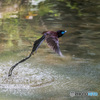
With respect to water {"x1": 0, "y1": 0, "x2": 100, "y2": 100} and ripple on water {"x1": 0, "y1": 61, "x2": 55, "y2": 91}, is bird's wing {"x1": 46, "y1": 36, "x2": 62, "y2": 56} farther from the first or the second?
ripple on water {"x1": 0, "y1": 61, "x2": 55, "y2": 91}

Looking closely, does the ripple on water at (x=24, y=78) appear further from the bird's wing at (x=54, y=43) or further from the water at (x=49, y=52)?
the bird's wing at (x=54, y=43)

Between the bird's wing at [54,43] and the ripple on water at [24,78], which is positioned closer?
the bird's wing at [54,43]

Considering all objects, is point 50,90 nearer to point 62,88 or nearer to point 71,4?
point 62,88

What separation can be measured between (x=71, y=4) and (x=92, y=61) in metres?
3.73

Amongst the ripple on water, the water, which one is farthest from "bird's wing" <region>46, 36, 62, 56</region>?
the ripple on water

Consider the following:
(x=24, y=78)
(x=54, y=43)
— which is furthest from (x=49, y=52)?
(x=54, y=43)

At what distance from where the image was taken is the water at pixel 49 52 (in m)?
3.18

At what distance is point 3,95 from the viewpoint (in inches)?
117

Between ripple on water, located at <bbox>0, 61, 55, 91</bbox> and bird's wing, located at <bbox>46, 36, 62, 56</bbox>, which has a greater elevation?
bird's wing, located at <bbox>46, 36, 62, 56</bbox>

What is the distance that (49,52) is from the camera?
4312 mm

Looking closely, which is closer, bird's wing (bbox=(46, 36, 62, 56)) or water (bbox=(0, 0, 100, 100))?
bird's wing (bbox=(46, 36, 62, 56))

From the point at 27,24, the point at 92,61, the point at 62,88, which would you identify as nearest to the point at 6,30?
the point at 27,24

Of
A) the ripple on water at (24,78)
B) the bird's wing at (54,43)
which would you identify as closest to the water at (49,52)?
the ripple on water at (24,78)

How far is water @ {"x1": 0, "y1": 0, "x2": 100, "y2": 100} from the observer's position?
3.18 meters
